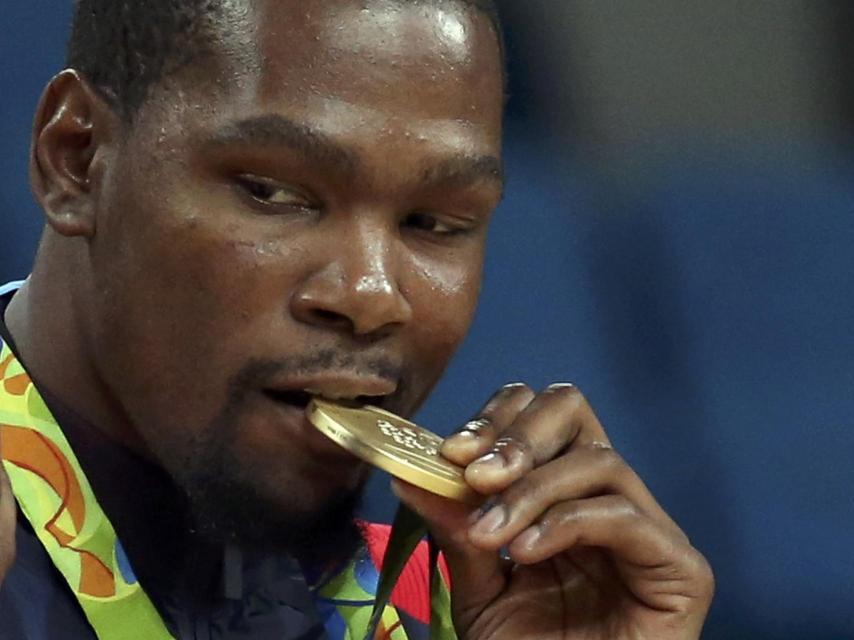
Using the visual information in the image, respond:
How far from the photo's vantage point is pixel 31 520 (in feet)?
4.93

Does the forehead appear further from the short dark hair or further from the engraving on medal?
the engraving on medal

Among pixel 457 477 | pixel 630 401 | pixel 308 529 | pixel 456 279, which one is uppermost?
pixel 456 279

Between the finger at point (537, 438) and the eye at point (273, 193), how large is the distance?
30 centimetres

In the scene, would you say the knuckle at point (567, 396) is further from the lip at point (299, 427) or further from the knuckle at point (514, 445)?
the lip at point (299, 427)

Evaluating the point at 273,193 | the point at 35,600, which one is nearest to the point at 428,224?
the point at 273,193

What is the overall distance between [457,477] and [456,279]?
0.23m

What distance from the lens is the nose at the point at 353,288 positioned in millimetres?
1423

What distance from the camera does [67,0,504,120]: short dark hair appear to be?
1.51 m

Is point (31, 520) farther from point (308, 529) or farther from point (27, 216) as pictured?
point (27, 216)

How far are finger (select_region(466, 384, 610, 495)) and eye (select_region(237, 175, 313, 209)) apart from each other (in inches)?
11.8

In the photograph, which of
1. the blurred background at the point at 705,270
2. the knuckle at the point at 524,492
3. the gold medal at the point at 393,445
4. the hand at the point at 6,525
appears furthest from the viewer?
the blurred background at the point at 705,270

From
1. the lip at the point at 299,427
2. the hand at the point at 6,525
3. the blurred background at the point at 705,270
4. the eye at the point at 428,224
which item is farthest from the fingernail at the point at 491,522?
the blurred background at the point at 705,270

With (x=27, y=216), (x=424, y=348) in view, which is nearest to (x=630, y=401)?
(x=27, y=216)

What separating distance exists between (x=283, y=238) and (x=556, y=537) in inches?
15.4
